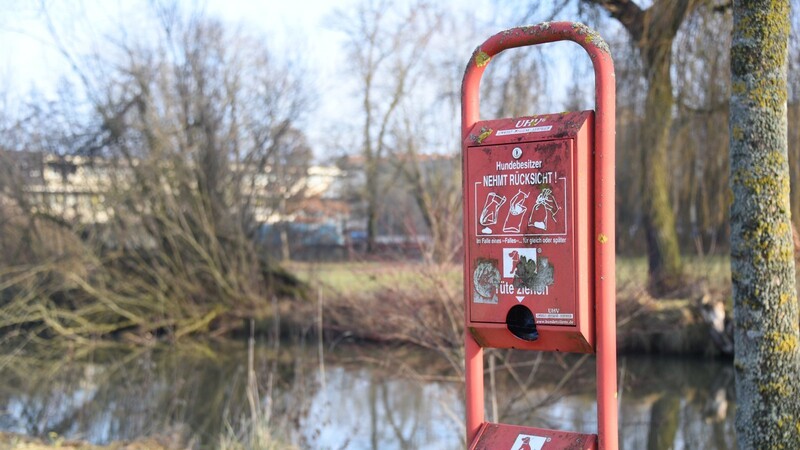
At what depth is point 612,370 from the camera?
2479 mm

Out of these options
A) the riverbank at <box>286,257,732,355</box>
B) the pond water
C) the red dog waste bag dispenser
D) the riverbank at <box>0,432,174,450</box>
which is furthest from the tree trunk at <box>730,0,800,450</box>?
the riverbank at <box>286,257,732,355</box>

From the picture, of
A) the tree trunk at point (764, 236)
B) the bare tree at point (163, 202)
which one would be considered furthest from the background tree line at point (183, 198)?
the tree trunk at point (764, 236)

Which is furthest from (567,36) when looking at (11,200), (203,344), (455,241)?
(11,200)

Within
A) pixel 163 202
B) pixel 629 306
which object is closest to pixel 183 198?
pixel 163 202

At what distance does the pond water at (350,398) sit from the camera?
800 cm

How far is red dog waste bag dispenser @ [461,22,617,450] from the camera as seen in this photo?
2439 mm

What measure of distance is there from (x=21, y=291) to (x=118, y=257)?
1.66 meters

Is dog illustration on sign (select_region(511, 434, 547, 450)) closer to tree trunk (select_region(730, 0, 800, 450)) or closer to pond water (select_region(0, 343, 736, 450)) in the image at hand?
tree trunk (select_region(730, 0, 800, 450))

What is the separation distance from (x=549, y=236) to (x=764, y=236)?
105 cm

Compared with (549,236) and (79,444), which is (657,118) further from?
(549,236)

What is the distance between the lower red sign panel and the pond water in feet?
12.7

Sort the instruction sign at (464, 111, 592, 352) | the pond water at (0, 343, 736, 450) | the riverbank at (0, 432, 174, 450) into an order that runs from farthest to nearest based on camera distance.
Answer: the pond water at (0, 343, 736, 450)
the riverbank at (0, 432, 174, 450)
the instruction sign at (464, 111, 592, 352)

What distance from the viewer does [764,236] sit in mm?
3057

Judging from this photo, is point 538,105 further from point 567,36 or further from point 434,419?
point 567,36
